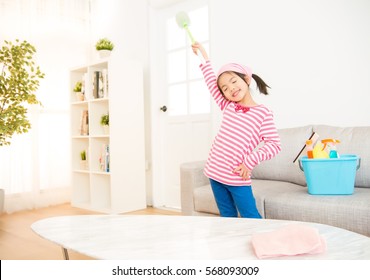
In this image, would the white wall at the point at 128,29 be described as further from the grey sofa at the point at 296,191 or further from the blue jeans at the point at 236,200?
the blue jeans at the point at 236,200

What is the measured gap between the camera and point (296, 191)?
6.37 feet

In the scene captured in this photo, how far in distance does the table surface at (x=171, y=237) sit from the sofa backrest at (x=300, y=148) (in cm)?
98

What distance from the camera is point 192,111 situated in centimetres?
331

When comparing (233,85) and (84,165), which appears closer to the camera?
(233,85)

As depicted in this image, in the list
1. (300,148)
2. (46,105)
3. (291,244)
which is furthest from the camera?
(46,105)

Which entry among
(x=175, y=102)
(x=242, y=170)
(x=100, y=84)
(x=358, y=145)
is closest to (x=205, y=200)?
(x=242, y=170)

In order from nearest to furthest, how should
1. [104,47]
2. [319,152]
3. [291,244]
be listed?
[291,244]
[319,152]
[104,47]

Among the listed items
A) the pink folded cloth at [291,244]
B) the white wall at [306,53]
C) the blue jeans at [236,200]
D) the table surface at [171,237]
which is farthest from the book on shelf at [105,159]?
the pink folded cloth at [291,244]

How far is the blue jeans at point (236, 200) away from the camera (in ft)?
5.39

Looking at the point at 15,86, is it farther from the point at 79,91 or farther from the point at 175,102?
the point at 175,102

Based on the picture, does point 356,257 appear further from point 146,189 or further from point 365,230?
point 146,189

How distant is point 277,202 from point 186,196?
2.14 ft

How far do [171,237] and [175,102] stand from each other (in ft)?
8.18

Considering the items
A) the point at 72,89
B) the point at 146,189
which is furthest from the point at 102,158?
the point at 72,89
